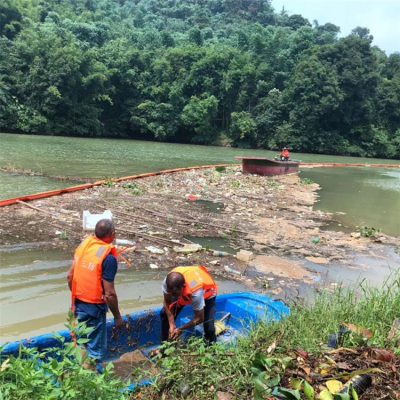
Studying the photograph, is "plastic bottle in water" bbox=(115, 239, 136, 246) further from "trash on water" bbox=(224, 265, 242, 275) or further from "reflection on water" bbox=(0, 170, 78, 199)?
"reflection on water" bbox=(0, 170, 78, 199)

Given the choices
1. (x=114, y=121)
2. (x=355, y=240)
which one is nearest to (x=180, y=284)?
(x=355, y=240)

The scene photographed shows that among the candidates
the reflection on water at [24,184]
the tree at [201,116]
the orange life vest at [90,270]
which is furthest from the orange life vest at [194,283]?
the tree at [201,116]

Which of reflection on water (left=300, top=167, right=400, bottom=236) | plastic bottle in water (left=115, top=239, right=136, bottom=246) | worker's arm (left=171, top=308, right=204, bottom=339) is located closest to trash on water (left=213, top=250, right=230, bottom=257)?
plastic bottle in water (left=115, top=239, right=136, bottom=246)

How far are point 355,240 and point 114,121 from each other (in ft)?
119

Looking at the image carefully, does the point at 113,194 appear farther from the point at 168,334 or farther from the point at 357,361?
the point at 357,361

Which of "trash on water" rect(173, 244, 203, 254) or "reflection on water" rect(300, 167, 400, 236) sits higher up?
"trash on water" rect(173, 244, 203, 254)

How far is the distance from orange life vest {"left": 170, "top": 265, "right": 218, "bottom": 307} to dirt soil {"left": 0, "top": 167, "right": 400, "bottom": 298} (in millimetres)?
2275

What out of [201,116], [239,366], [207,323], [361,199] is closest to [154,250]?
[207,323]

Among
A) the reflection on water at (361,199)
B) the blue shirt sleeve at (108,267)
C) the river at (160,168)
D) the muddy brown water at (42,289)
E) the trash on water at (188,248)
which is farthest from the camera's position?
the river at (160,168)

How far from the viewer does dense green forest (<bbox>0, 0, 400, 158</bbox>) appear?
3594cm

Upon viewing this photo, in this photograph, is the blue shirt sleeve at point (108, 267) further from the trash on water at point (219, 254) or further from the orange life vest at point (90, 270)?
the trash on water at point (219, 254)

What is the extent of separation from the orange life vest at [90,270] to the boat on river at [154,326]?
535 mm

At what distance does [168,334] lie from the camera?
3770 millimetres

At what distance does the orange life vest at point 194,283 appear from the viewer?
11.4ft
